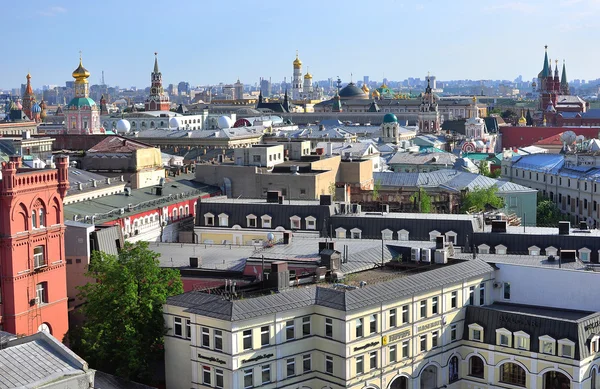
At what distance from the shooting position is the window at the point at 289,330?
43.0 meters

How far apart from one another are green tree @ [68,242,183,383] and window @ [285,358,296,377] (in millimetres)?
5790

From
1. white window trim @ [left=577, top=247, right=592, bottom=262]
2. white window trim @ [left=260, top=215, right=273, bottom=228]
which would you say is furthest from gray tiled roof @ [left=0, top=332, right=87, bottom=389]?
white window trim @ [left=577, top=247, right=592, bottom=262]

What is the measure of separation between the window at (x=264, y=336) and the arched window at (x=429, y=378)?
9.22m

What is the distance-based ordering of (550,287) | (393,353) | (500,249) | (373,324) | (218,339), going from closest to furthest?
(218,339) → (373,324) → (393,353) → (550,287) → (500,249)

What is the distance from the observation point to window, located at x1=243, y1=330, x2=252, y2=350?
41.5 meters

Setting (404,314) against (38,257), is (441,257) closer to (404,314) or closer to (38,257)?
(404,314)

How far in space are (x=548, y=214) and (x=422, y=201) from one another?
22059 mm

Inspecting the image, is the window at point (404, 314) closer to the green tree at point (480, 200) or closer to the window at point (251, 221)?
the window at point (251, 221)

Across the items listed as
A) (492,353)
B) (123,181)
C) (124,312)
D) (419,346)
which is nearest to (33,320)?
(124,312)

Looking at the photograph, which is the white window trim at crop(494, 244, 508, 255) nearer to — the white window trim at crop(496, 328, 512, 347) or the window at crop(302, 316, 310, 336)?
the white window trim at crop(496, 328, 512, 347)

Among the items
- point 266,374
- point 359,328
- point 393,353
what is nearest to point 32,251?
point 266,374

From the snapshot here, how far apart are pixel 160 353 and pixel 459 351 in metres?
14.1

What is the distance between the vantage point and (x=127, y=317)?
1837 inches

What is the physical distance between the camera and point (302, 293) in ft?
145
